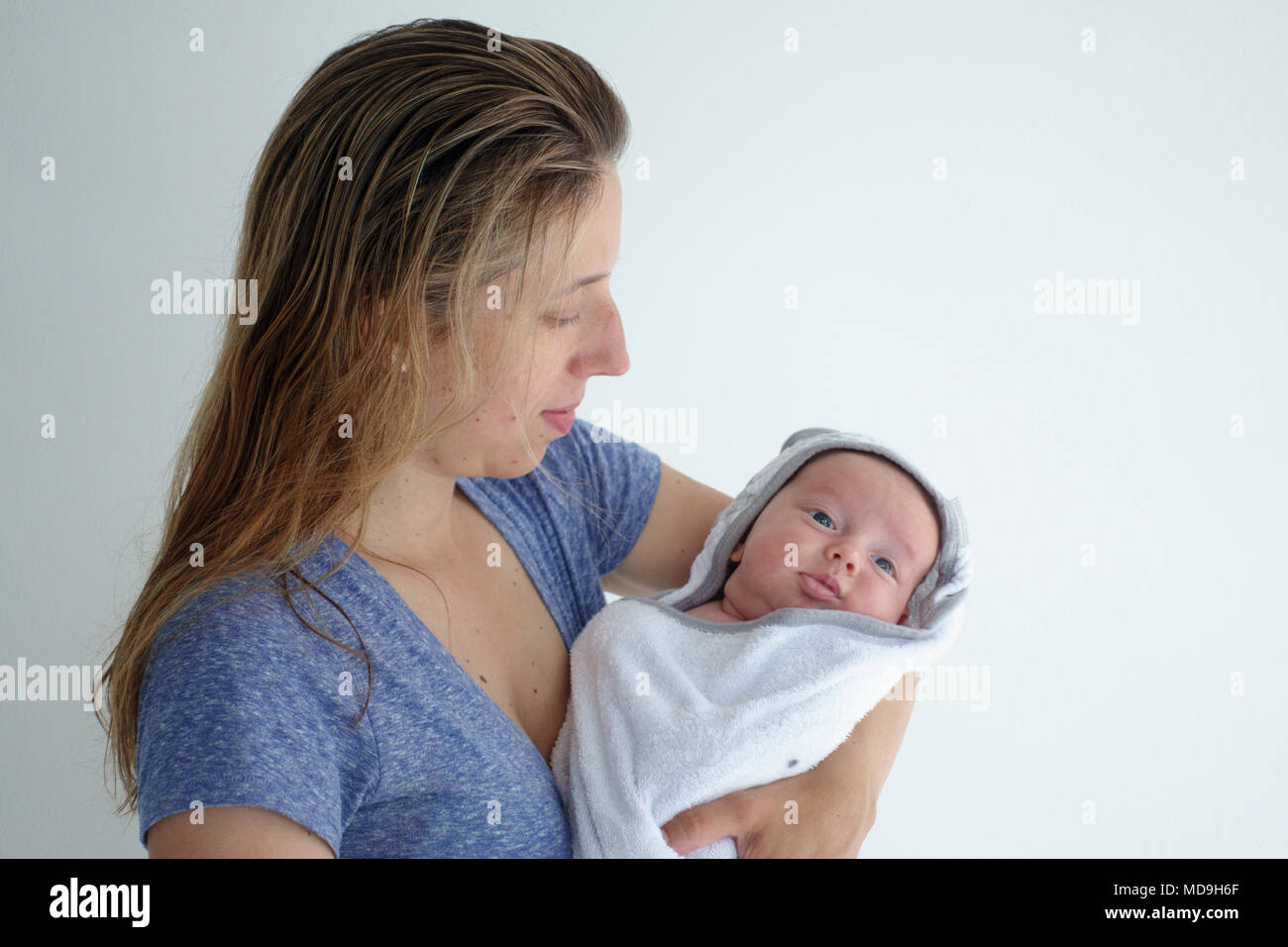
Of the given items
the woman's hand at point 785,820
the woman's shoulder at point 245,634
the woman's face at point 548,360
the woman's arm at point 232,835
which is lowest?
the woman's hand at point 785,820

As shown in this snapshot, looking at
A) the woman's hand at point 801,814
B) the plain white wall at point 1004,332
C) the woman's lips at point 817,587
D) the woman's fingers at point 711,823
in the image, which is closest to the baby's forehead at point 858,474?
the woman's lips at point 817,587

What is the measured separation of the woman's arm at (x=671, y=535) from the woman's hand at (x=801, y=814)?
1.34 feet

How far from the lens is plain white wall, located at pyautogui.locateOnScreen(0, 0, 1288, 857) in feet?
6.55

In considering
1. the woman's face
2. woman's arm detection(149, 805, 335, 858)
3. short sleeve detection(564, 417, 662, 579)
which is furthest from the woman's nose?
woman's arm detection(149, 805, 335, 858)

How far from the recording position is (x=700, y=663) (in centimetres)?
131

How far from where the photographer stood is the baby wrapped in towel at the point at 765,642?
1181 mm

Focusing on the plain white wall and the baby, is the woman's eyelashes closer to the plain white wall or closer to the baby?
the baby

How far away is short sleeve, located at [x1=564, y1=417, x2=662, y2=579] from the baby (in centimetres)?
16

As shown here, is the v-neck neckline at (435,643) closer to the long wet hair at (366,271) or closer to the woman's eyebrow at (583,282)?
the long wet hair at (366,271)

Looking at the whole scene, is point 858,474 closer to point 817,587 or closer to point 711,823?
point 817,587

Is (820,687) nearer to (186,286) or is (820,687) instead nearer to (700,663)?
(700,663)
